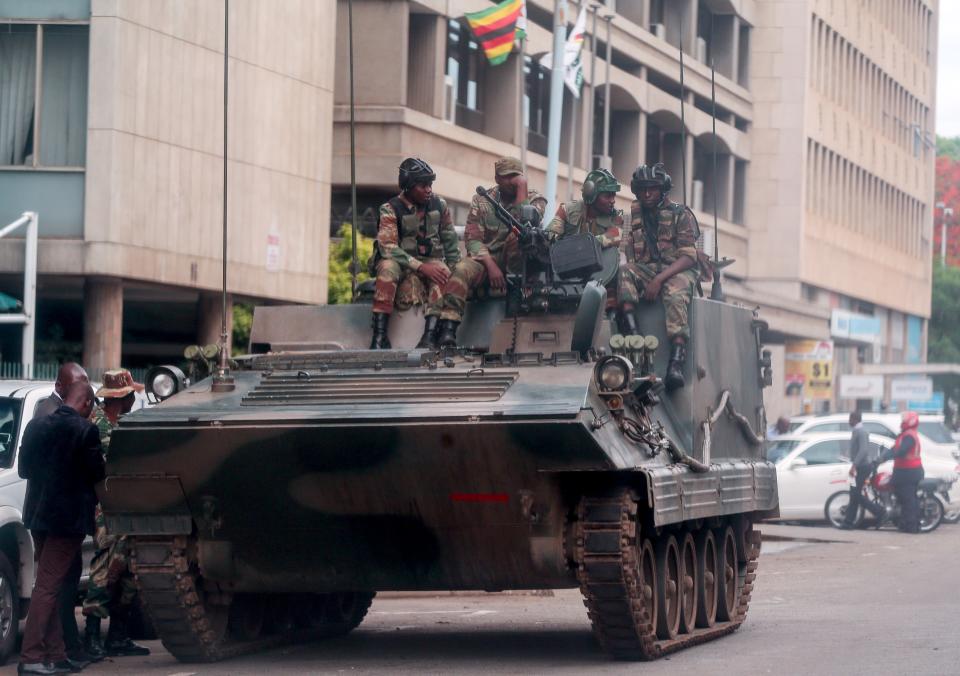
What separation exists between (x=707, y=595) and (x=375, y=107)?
1857cm

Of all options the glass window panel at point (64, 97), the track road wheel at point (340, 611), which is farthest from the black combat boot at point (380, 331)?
the glass window panel at point (64, 97)

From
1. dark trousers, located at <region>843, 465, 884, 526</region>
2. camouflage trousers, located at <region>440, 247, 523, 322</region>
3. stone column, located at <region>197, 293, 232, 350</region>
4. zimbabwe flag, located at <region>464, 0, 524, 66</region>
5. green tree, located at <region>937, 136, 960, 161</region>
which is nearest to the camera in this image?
camouflage trousers, located at <region>440, 247, 523, 322</region>

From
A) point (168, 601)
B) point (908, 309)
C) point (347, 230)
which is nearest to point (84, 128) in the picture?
point (347, 230)

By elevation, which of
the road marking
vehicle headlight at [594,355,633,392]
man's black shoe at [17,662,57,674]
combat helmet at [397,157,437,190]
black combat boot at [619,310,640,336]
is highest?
combat helmet at [397,157,437,190]

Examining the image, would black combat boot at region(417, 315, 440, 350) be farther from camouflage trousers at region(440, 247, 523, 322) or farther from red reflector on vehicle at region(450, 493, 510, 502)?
red reflector on vehicle at region(450, 493, 510, 502)

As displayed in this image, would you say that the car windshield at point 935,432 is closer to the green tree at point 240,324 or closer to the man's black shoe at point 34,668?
the green tree at point 240,324

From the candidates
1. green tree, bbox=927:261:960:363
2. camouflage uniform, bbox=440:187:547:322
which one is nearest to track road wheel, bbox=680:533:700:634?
camouflage uniform, bbox=440:187:547:322

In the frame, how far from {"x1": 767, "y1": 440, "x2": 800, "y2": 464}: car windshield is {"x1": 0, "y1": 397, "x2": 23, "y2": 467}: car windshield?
16.8 m

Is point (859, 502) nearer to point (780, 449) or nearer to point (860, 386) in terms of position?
point (780, 449)

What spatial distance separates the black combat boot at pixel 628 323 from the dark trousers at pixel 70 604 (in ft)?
12.4

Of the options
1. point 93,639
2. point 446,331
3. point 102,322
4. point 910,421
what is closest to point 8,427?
point 93,639

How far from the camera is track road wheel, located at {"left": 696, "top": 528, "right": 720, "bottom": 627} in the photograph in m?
12.6

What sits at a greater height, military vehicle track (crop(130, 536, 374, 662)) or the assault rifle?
the assault rifle

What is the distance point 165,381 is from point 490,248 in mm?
2292
